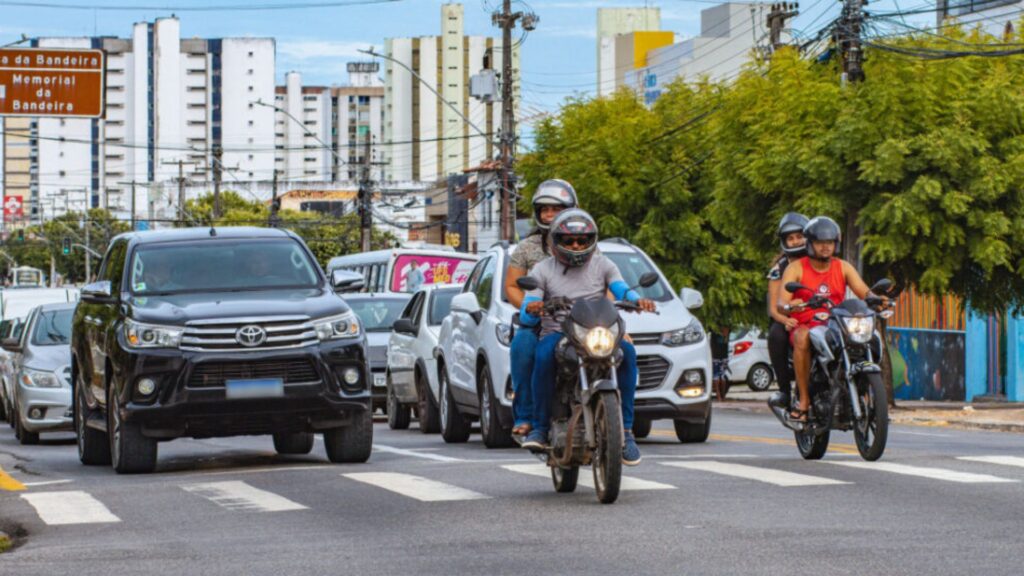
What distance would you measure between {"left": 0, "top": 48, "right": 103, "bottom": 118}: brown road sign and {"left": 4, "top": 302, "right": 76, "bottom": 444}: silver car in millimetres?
2548

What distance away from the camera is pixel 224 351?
14.3 metres

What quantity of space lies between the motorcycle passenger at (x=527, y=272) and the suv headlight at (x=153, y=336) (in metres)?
2.98

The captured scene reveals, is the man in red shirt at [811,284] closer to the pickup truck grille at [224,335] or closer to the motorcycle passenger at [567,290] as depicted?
the motorcycle passenger at [567,290]

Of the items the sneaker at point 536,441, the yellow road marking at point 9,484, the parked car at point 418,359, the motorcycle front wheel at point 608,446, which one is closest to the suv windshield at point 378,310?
the parked car at point 418,359

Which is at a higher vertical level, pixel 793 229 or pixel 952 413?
pixel 793 229

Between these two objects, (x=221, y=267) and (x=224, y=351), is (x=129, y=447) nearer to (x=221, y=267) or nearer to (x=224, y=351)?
(x=224, y=351)

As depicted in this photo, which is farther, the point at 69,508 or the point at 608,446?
the point at 69,508

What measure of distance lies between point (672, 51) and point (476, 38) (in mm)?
86825

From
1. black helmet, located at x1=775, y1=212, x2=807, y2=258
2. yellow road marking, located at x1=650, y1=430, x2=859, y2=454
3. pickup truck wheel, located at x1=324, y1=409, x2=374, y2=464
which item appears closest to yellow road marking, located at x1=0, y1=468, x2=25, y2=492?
pickup truck wheel, located at x1=324, y1=409, x2=374, y2=464

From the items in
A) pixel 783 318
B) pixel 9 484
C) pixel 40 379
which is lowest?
pixel 9 484

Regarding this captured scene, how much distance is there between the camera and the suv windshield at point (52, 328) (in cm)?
2362

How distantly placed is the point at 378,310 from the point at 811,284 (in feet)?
42.1

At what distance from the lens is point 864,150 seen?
29312 millimetres

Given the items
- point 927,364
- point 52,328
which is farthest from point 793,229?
point 927,364
